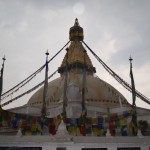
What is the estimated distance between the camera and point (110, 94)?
49.2 m

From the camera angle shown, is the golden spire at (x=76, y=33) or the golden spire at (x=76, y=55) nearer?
the golden spire at (x=76, y=55)

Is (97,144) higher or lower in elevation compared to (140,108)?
lower

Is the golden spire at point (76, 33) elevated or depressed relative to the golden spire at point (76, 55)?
elevated

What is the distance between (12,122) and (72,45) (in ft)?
115

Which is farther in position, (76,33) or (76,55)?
(76,33)

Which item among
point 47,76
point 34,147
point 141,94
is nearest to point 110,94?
point 141,94

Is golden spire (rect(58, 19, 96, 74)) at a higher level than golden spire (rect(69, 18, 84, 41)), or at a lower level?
lower

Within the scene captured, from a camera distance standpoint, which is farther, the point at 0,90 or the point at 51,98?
the point at 51,98

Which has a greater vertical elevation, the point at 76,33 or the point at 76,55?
the point at 76,33

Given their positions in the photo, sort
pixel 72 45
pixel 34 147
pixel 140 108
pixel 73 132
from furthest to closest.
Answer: pixel 72 45 < pixel 140 108 < pixel 73 132 < pixel 34 147

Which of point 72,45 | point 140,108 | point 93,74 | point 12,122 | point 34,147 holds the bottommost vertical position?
point 34,147

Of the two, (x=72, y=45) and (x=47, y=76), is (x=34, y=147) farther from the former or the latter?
(x=72, y=45)

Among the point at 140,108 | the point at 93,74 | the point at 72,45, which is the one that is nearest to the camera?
the point at 140,108

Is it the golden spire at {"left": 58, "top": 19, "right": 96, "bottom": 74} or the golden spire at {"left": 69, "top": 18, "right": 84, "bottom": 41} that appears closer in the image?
the golden spire at {"left": 58, "top": 19, "right": 96, "bottom": 74}
